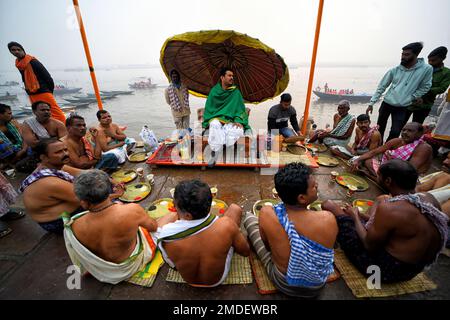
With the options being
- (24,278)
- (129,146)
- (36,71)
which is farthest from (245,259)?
(36,71)

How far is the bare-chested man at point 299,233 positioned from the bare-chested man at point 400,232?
58cm

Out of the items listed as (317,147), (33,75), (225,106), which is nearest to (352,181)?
(317,147)

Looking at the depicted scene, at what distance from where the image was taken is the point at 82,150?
13.2 feet

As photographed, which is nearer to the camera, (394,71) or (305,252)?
(305,252)

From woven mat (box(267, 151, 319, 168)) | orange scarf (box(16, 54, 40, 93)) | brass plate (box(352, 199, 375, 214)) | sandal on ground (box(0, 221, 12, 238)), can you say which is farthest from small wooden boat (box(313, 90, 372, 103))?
sandal on ground (box(0, 221, 12, 238))

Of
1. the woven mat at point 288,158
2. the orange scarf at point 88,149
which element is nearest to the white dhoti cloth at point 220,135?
the woven mat at point 288,158

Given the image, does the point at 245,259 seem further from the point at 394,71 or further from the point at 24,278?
the point at 394,71

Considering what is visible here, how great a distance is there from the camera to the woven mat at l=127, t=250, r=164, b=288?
2246 millimetres

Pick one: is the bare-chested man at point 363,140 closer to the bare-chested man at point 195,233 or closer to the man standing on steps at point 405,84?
the man standing on steps at point 405,84

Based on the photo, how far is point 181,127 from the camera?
650 cm

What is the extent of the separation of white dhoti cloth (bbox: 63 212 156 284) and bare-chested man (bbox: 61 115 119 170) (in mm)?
2325

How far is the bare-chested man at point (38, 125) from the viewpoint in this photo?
163 inches
